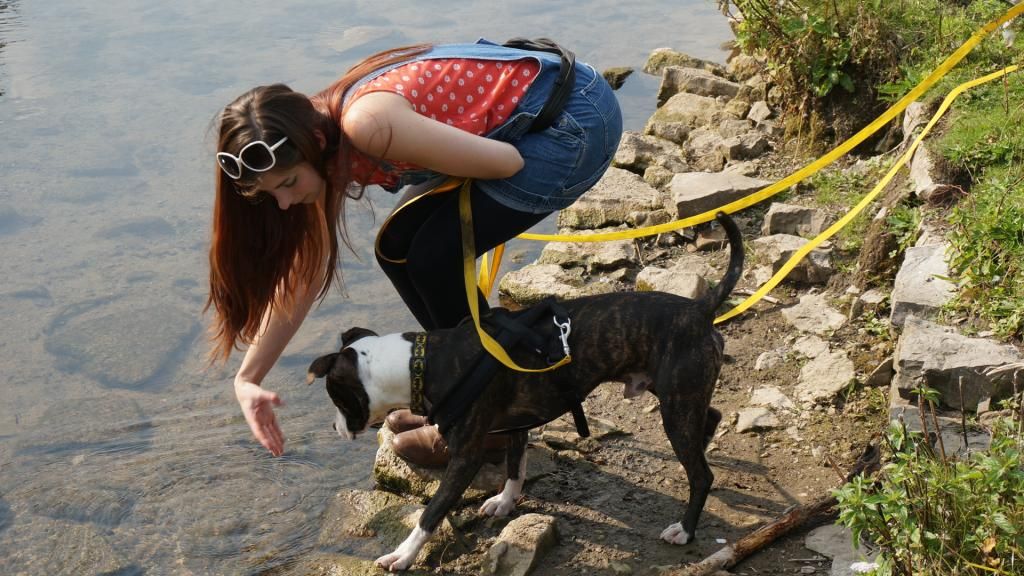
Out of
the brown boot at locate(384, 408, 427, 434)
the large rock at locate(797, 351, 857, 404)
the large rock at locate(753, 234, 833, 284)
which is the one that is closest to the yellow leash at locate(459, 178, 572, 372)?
the brown boot at locate(384, 408, 427, 434)

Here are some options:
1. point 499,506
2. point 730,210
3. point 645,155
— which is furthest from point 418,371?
point 645,155

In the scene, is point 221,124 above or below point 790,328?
above

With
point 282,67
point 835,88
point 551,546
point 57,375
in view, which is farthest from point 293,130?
point 282,67

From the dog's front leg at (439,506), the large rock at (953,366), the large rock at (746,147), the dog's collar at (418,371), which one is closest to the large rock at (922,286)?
the large rock at (953,366)

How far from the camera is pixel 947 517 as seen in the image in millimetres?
3051

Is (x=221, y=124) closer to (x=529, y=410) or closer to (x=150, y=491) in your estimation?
(x=529, y=410)

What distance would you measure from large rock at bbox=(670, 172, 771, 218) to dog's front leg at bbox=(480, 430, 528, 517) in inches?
109

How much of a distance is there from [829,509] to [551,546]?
3.61ft

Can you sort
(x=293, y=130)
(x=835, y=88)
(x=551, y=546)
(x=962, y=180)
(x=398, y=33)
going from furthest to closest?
(x=398, y=33) → (x=835, y=88) → (x=962, y=180) → (x=551, y=546) → (x=293, y=130)

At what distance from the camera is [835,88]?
743 centimetres

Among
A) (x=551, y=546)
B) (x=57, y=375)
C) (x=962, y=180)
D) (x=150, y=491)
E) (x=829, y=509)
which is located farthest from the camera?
(x=57, y=375)

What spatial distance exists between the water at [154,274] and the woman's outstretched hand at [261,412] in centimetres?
82

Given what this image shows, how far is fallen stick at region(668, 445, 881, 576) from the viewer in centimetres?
379

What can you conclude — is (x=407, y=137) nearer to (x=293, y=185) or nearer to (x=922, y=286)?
(x=293, y=185)
